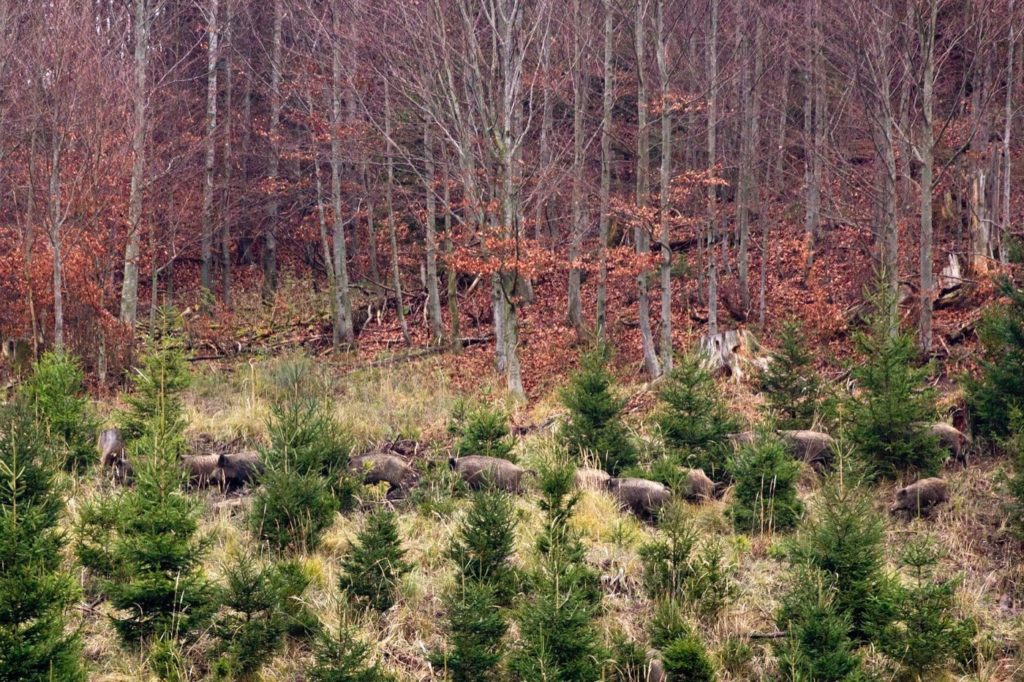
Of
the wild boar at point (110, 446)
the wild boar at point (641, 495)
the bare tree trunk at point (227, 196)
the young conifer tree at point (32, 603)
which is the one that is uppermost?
the bare tree trunk at point (227, 196)

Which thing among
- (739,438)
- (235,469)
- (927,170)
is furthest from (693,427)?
(927,170)

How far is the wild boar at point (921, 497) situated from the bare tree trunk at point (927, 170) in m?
5.46

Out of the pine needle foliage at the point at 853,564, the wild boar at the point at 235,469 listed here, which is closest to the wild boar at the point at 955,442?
the pine needle foliage at the point at 853,564

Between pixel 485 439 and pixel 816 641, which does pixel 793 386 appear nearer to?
pixel 485 439

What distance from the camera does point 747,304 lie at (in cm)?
1727

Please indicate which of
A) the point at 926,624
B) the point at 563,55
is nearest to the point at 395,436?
the point at 926,624

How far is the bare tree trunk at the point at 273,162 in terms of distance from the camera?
20500 millimetres

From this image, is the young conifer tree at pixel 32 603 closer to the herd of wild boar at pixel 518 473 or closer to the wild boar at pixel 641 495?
the herd of wild boar at pixel 518 473

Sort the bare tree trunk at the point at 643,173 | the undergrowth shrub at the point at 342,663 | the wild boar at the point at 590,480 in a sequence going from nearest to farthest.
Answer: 1. the undergrowth shrub at the point at 342,663
2. the wild boar at the point at 590,480
3. the bare tree trunk at the point at 643,173

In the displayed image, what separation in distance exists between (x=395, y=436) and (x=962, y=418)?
18.6 ft

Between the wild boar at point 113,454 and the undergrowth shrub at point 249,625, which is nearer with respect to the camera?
the undergrowth shrub at point 249,625

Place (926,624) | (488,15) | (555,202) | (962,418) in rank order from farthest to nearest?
(555,202), (488,15), (962,418), (926,624)

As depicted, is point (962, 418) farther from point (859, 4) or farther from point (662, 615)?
point (859, 4)

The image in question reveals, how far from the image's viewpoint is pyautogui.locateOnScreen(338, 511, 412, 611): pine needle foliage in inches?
252
